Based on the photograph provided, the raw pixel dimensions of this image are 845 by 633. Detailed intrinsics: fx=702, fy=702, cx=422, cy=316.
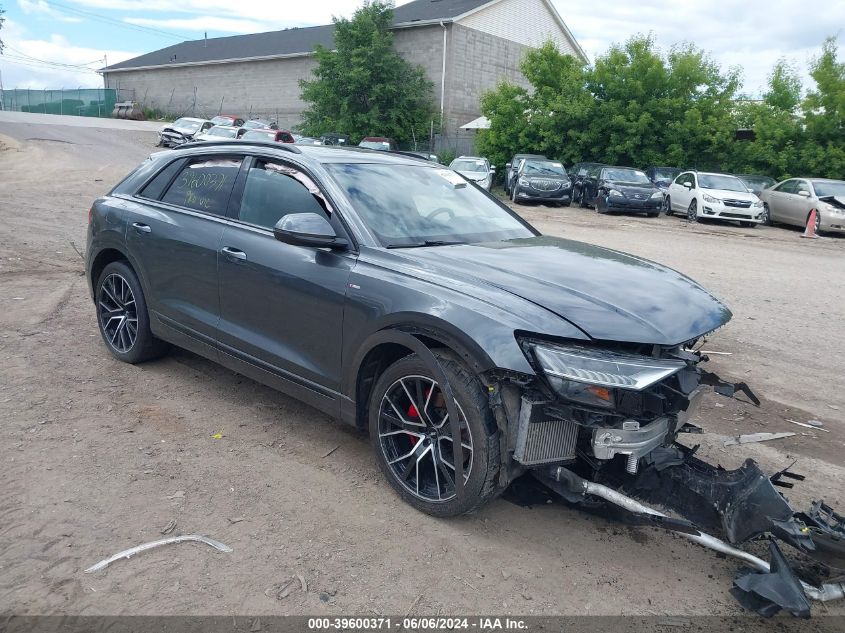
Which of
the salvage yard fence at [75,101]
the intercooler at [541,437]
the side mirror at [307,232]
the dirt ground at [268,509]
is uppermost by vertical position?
the salvage yard fence at [75,101]

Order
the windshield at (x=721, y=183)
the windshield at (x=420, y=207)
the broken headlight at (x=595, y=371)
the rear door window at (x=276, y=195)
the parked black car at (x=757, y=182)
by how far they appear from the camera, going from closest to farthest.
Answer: the broken headlight at (x=595, y=371) < the windshield at (x=420, y=207) < the rear door window at (x=276, y=195) < the windshield at (x=721, y=183) < the parked black car at (x=757, y=182)

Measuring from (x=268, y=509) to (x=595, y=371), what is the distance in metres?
1.75

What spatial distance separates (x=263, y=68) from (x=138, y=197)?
1804 inches

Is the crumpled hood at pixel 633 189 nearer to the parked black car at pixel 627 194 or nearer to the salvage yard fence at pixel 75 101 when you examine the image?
the parked black car at pixel 627 194

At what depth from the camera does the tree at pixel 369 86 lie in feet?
116

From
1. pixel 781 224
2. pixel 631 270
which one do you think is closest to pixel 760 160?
pixel 781 224

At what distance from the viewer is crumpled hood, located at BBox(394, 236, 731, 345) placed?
10.2 ft

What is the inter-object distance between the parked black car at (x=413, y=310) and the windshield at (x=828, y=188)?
60.5 feet

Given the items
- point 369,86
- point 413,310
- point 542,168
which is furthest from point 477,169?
point 413,310

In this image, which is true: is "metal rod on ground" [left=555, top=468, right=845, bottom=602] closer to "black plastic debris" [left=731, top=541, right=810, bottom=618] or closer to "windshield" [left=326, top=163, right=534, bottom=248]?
"black plastic debris" [left=731, top=541, right=810, bottom=618]

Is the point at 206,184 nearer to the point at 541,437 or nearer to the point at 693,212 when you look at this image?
the point at 541,437

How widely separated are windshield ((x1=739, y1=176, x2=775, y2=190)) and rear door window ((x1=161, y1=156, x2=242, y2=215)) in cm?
2292

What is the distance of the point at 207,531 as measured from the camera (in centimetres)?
328

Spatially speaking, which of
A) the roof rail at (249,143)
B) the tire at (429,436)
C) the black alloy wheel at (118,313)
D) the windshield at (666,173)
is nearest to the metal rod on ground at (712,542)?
the tire at (429,436)
